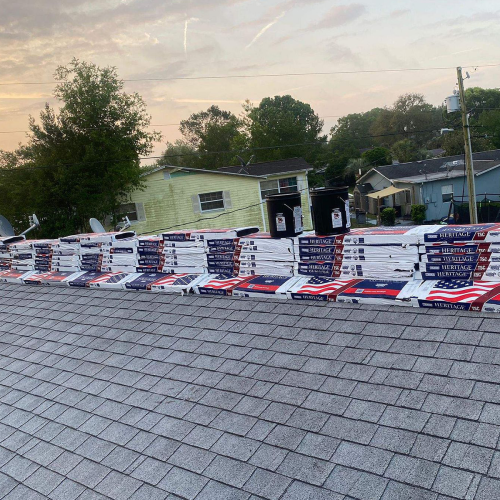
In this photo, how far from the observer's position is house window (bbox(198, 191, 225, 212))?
33844 mm

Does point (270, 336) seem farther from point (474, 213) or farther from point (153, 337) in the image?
point (474, 213)

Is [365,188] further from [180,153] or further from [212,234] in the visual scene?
[180,153]

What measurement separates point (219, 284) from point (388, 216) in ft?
110

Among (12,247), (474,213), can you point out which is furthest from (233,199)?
(12,247)

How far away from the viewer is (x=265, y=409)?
4480mm

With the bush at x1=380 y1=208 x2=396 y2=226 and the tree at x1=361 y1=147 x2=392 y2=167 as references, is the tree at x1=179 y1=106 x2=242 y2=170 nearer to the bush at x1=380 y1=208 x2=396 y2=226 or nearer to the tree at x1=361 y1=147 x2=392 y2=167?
the tree at x1=361 y1=147 x2=392 y2=167

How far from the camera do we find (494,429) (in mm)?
3449

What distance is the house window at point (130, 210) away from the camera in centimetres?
3341

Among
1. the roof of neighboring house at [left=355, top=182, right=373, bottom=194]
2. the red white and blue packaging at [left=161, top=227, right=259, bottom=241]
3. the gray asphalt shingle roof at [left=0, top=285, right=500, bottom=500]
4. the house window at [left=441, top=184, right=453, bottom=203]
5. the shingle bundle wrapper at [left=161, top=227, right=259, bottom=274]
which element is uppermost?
the red white and blue packaging at [left=161, top=227, right=259, bottom=241]

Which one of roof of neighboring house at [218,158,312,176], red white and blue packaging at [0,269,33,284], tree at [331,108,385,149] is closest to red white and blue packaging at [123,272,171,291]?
red white and blue packaging at [0,269,33,284]

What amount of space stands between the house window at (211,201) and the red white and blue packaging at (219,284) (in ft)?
84.1

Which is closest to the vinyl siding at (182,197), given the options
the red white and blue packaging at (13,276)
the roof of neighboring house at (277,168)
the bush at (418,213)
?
the roof of neighboring house at (277,168)

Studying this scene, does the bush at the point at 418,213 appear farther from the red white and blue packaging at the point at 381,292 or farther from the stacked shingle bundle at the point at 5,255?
the red white and blue packaging at the point at 381,292

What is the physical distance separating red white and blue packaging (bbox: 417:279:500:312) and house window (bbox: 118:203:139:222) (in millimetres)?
29750
